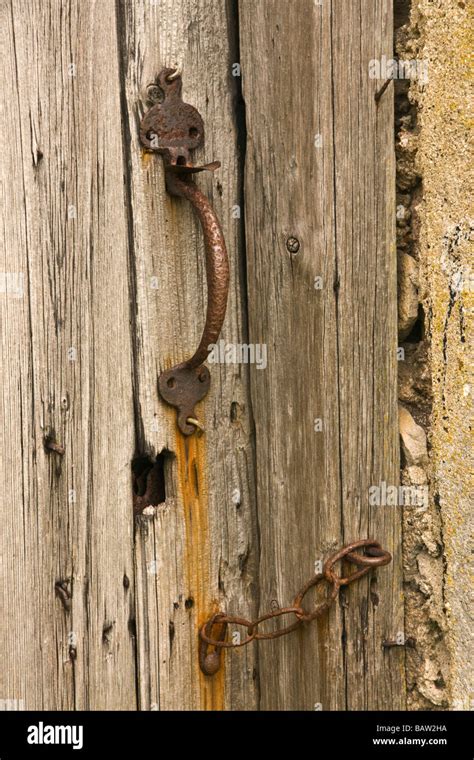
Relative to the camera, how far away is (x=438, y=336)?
1.32 m

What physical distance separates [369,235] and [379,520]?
490 mm

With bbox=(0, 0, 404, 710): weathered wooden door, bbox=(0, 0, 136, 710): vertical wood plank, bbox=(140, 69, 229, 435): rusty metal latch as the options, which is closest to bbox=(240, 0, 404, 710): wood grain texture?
bbox=(0, 0, 404, 710): weathered wooden door

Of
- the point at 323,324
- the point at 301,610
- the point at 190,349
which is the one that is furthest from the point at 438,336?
the point at 301,610

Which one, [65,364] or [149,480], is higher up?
[65,364]

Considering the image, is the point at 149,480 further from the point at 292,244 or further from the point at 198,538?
the point at 292,244

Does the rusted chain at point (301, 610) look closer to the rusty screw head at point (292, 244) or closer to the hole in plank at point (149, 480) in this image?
the hole in plank at point (149, 480)

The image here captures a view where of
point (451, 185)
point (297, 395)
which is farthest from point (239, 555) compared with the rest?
point (451, 185)

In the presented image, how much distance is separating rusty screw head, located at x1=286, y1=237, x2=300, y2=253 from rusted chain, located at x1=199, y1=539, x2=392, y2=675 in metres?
0.51

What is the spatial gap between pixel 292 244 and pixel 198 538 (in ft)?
1.73

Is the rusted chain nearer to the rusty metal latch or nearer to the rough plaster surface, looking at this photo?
the rough plaster surface

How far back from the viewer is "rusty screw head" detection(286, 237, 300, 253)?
133cm

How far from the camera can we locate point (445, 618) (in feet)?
4.39

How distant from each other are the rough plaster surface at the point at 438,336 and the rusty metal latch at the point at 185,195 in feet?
1.10

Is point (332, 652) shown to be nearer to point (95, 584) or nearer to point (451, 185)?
point (95, 584)
